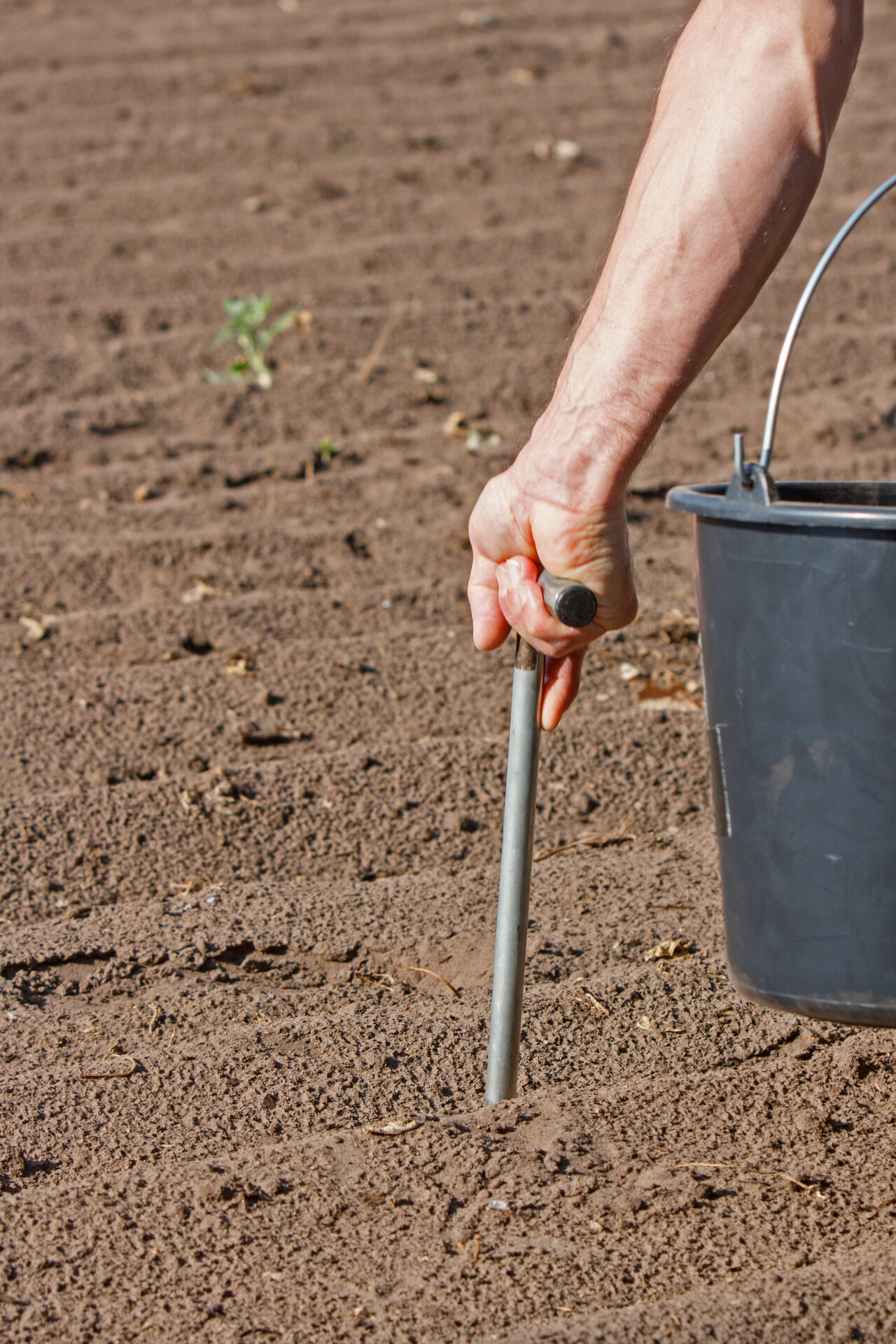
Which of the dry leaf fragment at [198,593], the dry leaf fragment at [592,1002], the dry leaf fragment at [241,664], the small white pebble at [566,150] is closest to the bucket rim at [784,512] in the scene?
the dry leaf fragment at [592,1002]

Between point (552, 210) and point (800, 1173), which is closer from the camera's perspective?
point (800, 1173)

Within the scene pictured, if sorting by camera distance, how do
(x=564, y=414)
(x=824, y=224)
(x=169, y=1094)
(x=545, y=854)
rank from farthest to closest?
(x=824, y=224) < (x=545, y=854) < (x=169, y=1094) < (x=564, y=414)

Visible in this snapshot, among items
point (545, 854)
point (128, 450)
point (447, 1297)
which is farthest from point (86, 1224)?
point (128, 450)

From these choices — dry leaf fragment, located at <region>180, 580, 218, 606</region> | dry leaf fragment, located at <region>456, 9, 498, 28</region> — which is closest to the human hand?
dry leaf fragment, located at <region>180, 580, 218, 606</region>

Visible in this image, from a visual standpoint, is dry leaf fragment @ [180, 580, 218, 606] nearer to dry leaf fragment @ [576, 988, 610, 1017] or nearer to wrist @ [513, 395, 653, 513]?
dry leaf fragment @ [576, 988, 610, 1017]

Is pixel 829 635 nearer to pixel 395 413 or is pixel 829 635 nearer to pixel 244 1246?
pixel 244 1246

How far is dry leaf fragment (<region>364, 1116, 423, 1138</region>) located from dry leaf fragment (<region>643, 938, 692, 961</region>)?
553 mm

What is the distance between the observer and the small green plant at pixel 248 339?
14.4 ft

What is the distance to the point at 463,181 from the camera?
586cm

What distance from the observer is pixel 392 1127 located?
1.75 m

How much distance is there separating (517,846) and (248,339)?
3.19 m

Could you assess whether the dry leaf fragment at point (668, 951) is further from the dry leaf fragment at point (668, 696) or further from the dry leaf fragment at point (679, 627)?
the dry leaf fragment at point (679, 627)

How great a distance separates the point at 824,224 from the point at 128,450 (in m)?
3.16

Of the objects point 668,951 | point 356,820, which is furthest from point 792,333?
point 356,820
